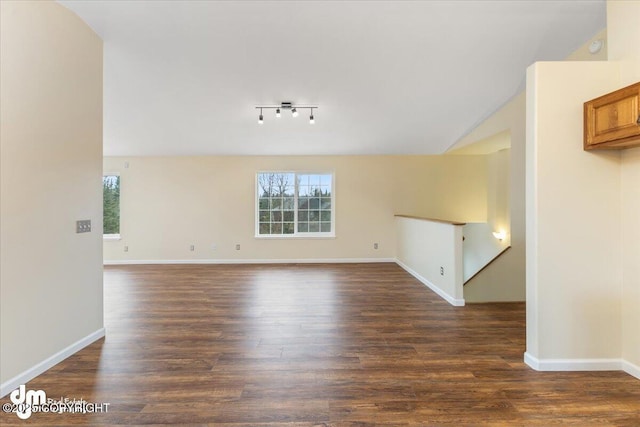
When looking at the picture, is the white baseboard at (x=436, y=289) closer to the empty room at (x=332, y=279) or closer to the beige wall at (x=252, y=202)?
the empty room at (x=332, y=279)

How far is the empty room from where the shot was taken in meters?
1.91

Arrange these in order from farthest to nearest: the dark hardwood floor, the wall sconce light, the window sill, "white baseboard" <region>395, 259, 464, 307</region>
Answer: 1. the window sill
2. the wall sconce light
3. "white baseboard" <region>395, 259, 464, 307</region>
4. the dark hardwood floor

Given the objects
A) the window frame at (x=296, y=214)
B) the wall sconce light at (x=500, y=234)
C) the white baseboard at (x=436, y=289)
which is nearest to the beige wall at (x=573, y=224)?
the white baseboard at (x=436, y=289)

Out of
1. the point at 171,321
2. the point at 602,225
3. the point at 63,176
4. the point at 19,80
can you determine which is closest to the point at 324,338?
the point at 171,321

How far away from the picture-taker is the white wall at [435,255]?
371cm

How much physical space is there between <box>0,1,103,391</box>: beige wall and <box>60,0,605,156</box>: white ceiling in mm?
433

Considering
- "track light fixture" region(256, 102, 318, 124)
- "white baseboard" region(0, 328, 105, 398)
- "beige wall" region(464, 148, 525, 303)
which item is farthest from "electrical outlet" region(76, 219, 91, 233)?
"beige wall" region(464, 148, 525, 303)

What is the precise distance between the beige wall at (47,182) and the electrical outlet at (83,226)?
5 cm

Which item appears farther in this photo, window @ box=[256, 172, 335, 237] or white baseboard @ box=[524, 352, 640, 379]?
window @ box=[256, 172, 335, 237]

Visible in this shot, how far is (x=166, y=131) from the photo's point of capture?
5.17m

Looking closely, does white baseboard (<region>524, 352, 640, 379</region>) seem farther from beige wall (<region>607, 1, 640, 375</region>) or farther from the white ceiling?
the white ceiling

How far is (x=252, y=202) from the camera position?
6527mm

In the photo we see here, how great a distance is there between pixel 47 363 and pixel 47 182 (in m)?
1.33

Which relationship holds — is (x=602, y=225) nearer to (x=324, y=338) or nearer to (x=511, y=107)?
(x=324, y=338)
